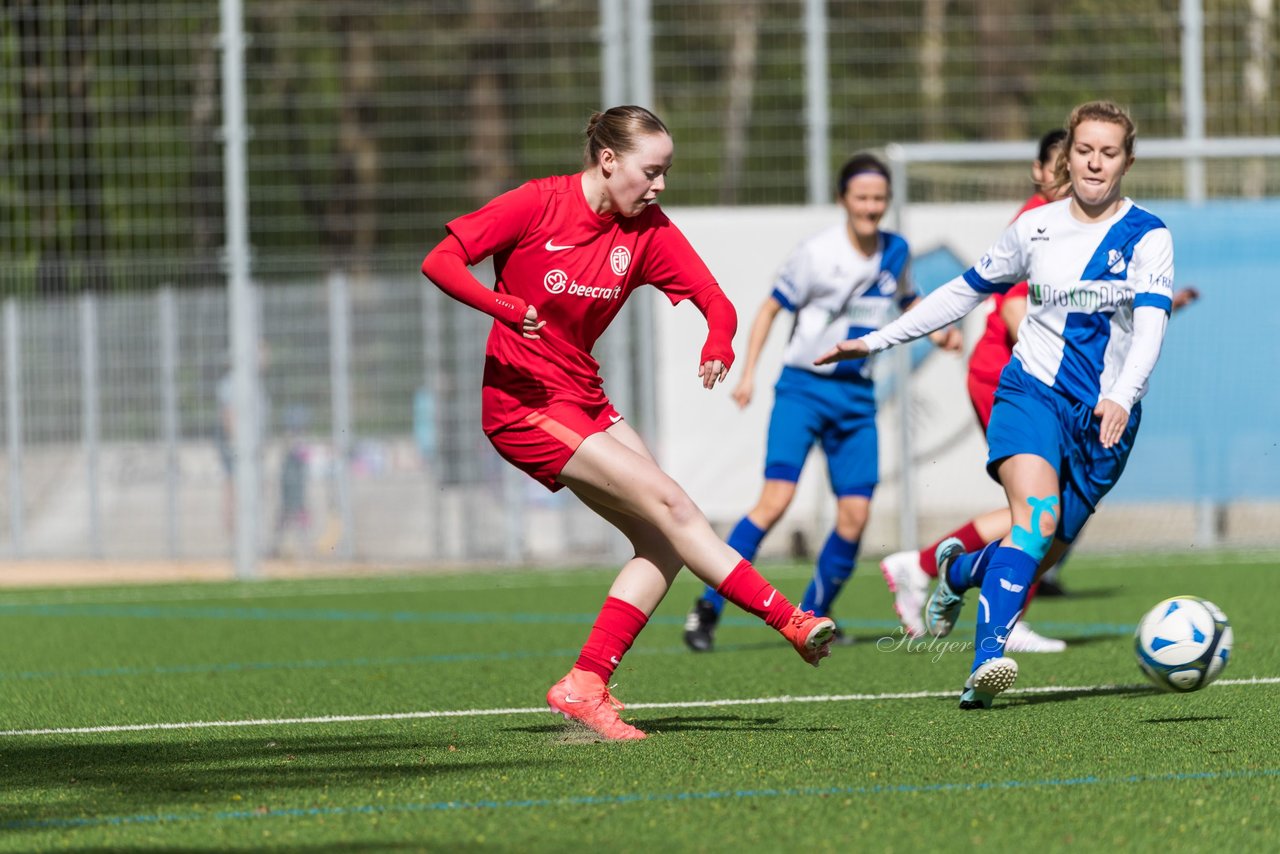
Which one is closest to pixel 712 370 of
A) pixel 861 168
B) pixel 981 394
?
pixel 981 394

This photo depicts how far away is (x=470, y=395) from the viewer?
15617mm

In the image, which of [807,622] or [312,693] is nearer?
[807,622]

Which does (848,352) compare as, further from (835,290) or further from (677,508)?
(835,290)

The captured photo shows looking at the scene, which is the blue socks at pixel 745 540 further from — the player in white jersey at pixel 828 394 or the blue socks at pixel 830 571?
the blue socks at pixel 830 571

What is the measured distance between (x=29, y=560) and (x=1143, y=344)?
11.4 metres

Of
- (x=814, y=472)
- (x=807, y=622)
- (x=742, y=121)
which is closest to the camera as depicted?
(x=807, y=622)

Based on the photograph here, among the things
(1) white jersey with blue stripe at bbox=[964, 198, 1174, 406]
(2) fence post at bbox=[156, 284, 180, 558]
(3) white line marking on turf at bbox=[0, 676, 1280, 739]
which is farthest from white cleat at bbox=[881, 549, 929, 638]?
(2) fence post at bbox=[156, 284, 180, 558]

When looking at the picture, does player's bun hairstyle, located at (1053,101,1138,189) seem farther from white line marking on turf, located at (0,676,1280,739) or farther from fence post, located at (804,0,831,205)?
fence post, located at (804,0,831,205)

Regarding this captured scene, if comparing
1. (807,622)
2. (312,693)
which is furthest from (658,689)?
(807,622)

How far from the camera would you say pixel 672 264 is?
6.13 m

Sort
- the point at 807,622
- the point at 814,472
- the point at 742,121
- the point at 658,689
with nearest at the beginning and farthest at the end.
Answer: the point at 807,622 < the point at 658,689 < the point at 814,472 < the point at 742,121

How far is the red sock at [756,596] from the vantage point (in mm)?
5812

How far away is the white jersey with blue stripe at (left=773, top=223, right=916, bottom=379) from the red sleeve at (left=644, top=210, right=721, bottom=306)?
2818 mm

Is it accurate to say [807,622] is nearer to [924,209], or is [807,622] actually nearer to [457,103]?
[924,209]
